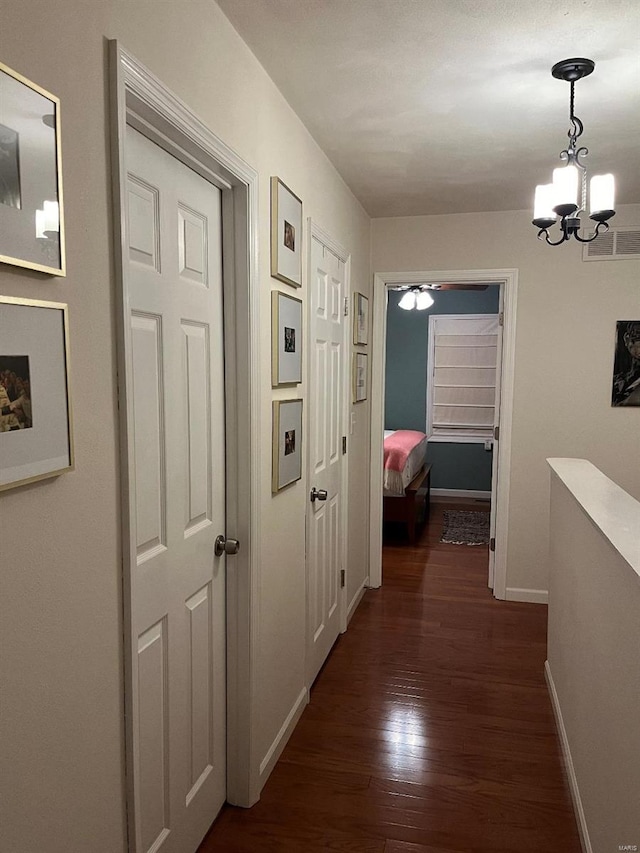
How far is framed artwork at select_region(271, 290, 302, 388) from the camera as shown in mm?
2225

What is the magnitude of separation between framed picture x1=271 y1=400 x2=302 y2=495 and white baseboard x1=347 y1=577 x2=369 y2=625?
1558mm

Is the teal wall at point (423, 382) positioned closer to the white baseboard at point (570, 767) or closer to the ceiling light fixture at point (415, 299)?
the ceiling light fixture at point (415, 299)

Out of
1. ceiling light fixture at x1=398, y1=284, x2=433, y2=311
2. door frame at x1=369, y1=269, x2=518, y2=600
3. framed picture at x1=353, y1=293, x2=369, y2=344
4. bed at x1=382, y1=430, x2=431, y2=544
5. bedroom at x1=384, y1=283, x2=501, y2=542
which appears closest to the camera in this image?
framed picture at x1=353, y1=293, x2=369, y2=344

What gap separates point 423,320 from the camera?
23.8ft

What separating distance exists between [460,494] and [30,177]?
6680 mm

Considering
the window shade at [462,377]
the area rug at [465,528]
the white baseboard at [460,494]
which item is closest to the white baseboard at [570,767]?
the area rug at [465,528]

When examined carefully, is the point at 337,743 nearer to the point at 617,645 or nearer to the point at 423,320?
the point at 617,645

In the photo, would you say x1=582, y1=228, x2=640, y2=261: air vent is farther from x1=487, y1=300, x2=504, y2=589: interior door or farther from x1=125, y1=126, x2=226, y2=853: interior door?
x1=125, y1=126, x2=226, y2=853: interior door

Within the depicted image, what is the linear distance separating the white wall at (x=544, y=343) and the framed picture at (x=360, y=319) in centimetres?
40

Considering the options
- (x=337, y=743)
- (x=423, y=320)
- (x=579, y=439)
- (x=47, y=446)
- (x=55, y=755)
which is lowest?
(x=337, y=743)

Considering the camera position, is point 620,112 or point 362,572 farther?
point 362,572

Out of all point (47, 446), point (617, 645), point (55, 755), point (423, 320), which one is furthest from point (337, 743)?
point (423, 320)

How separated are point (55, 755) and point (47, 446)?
58 cm

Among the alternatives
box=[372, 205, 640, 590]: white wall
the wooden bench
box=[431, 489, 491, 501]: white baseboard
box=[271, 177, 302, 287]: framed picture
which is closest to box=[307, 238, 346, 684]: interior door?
box=[271, 177, 302, 287]: framed picture
